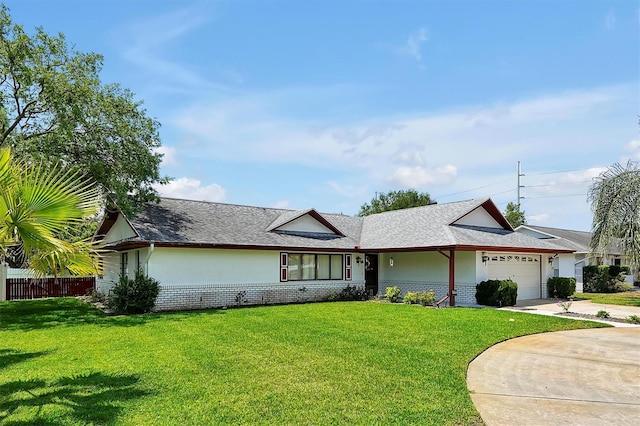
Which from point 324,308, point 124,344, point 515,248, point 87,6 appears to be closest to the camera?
point 124,344

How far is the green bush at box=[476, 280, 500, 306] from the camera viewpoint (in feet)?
57.4

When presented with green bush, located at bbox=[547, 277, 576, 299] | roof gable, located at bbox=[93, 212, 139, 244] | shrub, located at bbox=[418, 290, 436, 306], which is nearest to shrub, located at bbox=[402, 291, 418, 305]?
shrub, located at bbox=[418, 290, 436, 306]

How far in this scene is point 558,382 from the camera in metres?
7.04

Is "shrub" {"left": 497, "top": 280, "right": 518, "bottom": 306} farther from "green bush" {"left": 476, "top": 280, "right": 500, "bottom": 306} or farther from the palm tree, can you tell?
the palm tree

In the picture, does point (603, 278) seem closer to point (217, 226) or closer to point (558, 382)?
point (217, 226)

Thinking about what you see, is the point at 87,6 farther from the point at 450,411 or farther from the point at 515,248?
the point at 515,248

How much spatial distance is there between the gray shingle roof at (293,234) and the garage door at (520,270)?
2.27ft

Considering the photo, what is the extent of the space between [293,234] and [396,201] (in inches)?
1398

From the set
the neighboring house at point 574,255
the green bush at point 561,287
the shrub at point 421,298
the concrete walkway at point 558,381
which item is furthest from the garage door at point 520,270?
the concrete walkway at point 558,381

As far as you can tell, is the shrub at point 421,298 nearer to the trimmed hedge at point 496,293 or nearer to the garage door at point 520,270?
the trimmed hedge at point 496,293

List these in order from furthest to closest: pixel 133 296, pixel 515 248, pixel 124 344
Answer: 1. pixel 515 248
2. pixel 133 296
3. pixel 124 344

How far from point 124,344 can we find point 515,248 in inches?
608

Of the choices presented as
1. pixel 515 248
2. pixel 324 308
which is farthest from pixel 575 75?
pixel 324 308

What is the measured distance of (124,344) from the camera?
9781 mm
